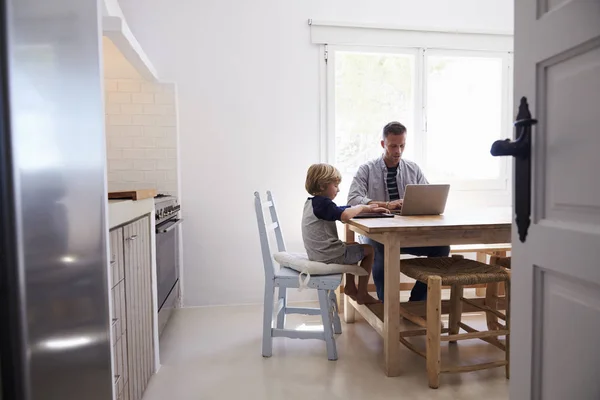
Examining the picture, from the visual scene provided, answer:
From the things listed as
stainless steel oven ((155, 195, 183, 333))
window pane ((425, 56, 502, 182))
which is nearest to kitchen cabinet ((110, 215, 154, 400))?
stainless steel oven ((155, 195, 183, 333))

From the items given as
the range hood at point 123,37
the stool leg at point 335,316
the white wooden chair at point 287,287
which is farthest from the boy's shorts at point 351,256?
the range hood at point 123,37

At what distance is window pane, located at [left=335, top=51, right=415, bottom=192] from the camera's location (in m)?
3.44

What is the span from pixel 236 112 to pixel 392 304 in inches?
78.7

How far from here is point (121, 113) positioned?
305 cm

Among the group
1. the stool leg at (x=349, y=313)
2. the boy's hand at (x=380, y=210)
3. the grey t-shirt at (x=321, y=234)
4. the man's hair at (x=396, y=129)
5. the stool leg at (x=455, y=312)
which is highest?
the man's hair at (x=396, y=129)

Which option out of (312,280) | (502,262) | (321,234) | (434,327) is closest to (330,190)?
(321,234)

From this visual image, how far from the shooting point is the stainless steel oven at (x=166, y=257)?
2.36m

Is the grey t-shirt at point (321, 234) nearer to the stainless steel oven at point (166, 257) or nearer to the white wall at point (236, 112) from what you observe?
the stainless steel oven at point (166, 257)

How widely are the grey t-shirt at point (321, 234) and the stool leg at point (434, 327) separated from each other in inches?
23.1

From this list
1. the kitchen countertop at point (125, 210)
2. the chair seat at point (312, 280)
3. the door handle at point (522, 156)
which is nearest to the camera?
→ the door handle at point (522, 156)

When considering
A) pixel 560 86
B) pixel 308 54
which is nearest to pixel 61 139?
pixel 560 86

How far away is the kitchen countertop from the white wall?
131 centimetres

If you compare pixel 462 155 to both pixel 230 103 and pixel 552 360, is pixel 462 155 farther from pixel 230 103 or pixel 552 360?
pixel 552 360

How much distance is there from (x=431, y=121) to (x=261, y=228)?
81.5 inches
